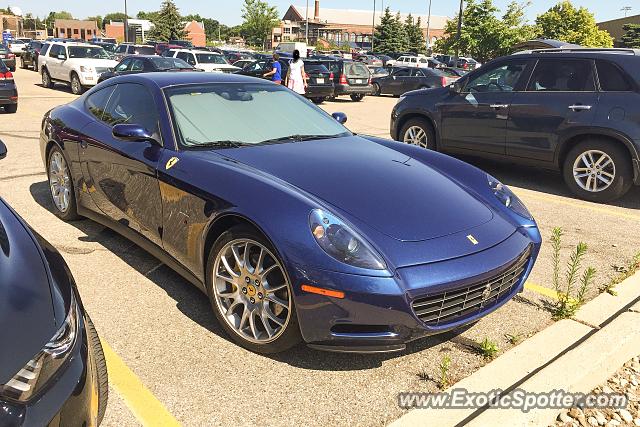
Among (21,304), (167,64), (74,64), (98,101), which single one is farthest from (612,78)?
(74,64)

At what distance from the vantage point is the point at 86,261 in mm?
4168

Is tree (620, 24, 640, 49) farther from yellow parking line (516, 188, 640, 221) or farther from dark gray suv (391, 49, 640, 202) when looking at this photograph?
yellow parking line (516, 188, 640, 221)

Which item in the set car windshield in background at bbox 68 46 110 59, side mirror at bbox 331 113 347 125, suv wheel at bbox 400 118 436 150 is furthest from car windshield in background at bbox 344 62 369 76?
side mirror at bbox 331 113 347 125

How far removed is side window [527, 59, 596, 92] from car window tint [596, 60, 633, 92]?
10 cm

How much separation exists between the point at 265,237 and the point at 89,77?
16.8 meters

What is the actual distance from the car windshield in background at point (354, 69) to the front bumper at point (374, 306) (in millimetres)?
17480

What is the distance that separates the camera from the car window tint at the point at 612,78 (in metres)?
6.11

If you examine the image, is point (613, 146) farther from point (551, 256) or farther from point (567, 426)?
point (567, 426)

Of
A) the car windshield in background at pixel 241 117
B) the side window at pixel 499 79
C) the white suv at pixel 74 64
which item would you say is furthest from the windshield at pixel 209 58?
the car windshield in background at pixel 241 117

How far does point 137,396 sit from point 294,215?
1.14 metres

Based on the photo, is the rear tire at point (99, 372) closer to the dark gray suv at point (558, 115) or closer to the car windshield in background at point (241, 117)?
the car windshield in background at point (241, 117)

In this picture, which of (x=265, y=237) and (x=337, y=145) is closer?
(x=265, y=237)

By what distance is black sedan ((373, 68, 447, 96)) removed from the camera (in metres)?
20.9

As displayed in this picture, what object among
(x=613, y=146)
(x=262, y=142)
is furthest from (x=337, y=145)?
A: (x=613, y=146)
